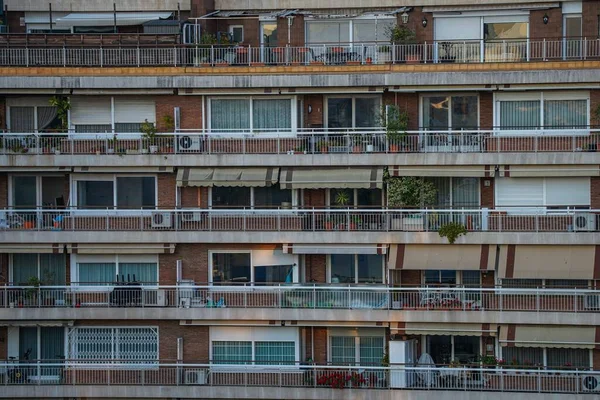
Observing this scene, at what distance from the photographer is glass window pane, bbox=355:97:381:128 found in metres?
56.3

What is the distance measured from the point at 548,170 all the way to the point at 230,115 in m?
10.9

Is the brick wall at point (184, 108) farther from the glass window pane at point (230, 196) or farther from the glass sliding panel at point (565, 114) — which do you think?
the glass sliding panel at point (565, 114)

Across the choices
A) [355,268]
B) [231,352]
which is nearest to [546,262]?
[355,268]

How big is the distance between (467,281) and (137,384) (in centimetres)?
1149

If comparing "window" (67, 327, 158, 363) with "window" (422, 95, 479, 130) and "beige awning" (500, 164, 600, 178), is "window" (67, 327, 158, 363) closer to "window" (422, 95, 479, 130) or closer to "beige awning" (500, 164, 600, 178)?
"window" (422, 95, 479, 130)

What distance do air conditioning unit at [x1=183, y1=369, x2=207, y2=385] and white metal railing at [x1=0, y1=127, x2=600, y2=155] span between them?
7318mm

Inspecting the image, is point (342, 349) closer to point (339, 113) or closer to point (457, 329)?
point (457, 329)

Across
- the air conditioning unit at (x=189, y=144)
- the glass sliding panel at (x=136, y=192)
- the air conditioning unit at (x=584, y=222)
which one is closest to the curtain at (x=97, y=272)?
the glass sliding panel at (x=136, y=192)

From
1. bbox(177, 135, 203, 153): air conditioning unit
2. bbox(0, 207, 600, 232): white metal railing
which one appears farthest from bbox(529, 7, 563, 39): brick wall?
bbox(177, 135, 203, 153): air conditioning unit

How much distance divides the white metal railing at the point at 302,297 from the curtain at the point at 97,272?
12.1 inches

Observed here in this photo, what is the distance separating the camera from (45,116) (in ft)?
187

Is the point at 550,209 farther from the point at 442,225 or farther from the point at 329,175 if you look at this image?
the point at 329,175

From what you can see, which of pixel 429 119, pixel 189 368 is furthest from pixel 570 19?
pixel 189 368

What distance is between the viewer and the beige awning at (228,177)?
5559cm
